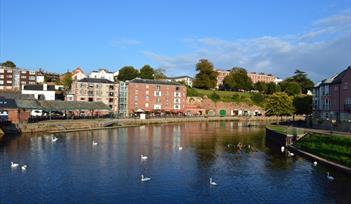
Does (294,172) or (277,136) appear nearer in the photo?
(294,172)

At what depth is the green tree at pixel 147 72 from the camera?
15900 centimetres

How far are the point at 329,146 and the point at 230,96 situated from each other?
114m

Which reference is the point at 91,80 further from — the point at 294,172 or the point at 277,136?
the point at 294,172

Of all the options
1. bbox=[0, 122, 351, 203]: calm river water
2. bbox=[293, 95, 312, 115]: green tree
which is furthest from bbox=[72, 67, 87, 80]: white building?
bbox=[0, 122, 351, 203]: calm river water

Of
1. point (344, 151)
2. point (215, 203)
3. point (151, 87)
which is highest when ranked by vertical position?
point (151, 87)

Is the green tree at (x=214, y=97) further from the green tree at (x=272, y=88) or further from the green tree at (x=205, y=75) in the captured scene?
the green tree at (x=272, y=88)

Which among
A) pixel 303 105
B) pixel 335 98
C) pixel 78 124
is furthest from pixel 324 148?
pixel 303 105

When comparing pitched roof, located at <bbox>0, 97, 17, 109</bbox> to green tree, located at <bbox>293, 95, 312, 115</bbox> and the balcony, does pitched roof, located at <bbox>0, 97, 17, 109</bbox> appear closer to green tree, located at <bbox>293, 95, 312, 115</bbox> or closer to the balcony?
the balcony

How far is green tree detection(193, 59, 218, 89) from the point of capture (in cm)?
15712

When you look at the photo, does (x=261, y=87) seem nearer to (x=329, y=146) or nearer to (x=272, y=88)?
(x=272, y=88)

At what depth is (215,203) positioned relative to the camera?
28.0m

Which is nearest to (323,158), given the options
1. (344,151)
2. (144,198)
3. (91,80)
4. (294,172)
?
(344,151)

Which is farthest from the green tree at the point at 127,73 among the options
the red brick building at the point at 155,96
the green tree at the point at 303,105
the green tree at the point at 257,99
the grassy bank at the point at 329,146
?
the grassy bank at the point at 329,146

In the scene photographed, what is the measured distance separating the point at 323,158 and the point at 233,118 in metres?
96.2
